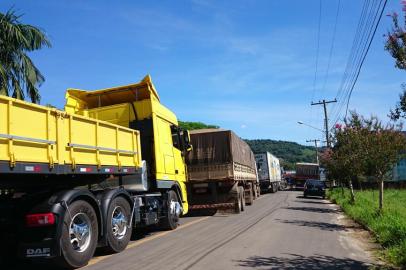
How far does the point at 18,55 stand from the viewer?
17.6 m

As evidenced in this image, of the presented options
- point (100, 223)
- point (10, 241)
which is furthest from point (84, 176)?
point (10, 241)

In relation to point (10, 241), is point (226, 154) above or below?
above

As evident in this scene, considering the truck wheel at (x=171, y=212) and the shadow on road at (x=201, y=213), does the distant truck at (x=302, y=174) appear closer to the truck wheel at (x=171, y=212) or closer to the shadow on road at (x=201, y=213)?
the shadow on road at (x=201, y=213)

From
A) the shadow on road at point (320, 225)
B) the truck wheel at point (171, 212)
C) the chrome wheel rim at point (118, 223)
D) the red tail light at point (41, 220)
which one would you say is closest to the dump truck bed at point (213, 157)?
the shadow on road at point (320, 225)

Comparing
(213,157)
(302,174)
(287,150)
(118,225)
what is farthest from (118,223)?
(287,150)

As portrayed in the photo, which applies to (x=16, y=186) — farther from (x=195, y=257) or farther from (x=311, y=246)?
(x=311, y=246)

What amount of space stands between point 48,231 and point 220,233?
6.14 meters

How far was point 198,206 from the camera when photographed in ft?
62.7

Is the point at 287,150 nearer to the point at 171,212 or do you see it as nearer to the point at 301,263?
the point at 171,212

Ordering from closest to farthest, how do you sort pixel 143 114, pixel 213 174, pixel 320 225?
pixel 143 114 → pixel 320 225 → pixel 213 174

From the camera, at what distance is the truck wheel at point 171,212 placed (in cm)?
1370

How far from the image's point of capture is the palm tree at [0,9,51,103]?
1692 cm

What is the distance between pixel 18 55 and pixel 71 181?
9955mm

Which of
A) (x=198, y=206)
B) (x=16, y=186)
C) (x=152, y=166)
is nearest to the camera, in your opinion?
(x=16, y=186)
